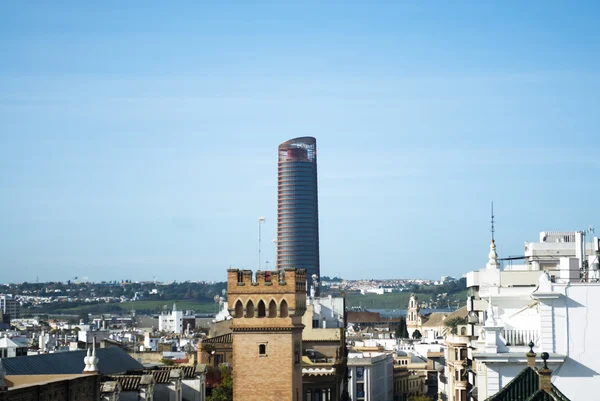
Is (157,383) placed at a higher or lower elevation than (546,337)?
lower

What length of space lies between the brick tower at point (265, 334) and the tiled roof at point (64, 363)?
16.6 m

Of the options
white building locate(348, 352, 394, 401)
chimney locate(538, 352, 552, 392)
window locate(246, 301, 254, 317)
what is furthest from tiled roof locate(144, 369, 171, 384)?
white building locate(348, 352, 394, 401)

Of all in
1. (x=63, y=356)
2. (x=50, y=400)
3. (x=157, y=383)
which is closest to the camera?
(x=50, y=400)

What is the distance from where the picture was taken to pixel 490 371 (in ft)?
190

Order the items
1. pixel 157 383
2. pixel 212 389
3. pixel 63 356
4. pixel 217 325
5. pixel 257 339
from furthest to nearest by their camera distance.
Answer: pixel 217 325 → pixel 212 389 → pixel 63 356 → pixel 157 383 → pixel 257 339

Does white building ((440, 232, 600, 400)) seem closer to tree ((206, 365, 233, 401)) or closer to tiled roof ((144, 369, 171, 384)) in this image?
tiled roof ((144, 369, 171, 384))

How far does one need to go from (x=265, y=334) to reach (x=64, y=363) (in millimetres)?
21976

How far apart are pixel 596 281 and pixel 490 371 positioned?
6879 mm

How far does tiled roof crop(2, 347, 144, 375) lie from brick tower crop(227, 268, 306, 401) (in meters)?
16.6

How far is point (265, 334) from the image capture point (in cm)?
8688

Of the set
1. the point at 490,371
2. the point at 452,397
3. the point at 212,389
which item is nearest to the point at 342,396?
the point at 212,389

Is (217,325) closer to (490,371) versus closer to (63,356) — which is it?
(63,356)

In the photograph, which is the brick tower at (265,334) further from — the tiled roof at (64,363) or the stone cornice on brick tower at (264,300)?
the tiled roof at (64,363)

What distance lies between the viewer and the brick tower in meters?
85.8
